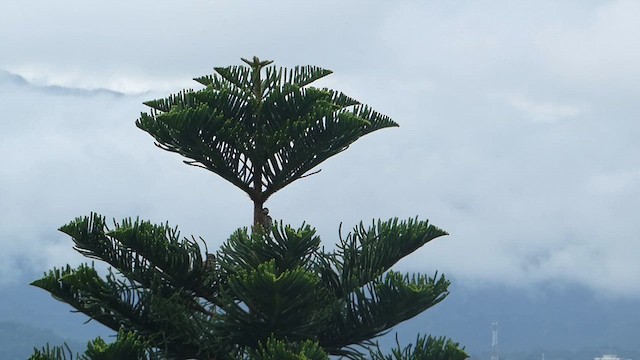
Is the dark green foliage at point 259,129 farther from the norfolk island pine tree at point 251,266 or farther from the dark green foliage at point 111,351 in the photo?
the dark green foliage at point 111,351

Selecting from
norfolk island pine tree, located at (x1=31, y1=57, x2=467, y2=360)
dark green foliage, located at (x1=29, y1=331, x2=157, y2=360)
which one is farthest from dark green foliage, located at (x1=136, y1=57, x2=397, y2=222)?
dark green foliage, located at (x1=29, y1=331, x2=157, y2=360)

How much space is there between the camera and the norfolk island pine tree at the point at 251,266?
29.2 ft

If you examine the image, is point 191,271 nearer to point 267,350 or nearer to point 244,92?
point 267,350

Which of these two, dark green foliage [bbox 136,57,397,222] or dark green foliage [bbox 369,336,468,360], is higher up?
dark green foliage [bbox 136,57,397,222]

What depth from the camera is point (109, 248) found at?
956cm

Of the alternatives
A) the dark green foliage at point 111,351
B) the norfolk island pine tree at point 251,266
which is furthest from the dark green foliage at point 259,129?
the dark green foliage at point 111,351

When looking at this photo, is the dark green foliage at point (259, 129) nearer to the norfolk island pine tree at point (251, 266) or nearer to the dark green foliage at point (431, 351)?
the norfolk island pine tree at point (251, 266)

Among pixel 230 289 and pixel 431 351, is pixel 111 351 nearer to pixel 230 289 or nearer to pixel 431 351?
pixel 230 289

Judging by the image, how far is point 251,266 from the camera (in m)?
9.02

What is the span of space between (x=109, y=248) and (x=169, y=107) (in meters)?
1.48

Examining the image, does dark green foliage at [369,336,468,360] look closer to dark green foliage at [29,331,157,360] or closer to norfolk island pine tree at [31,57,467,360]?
norfolk island pine tree at [31,57,467,360]

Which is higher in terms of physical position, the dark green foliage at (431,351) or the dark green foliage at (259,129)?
the dark green foliage at (259,129)

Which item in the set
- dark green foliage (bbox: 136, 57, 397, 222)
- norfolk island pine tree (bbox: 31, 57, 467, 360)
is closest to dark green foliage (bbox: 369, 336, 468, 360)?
norfolk island pine tree (bbox: 31, 57, 467, 360)

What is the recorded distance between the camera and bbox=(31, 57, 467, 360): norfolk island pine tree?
8914mm
